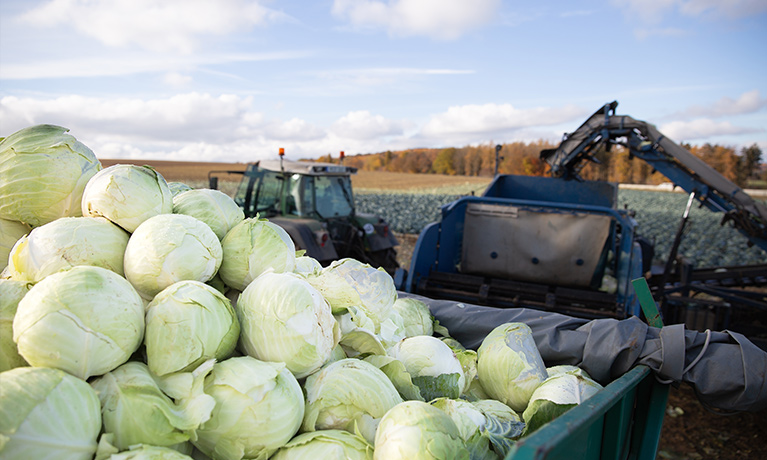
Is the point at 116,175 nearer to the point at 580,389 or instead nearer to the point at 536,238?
the point at 580,389

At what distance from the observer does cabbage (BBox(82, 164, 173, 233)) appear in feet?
5.59

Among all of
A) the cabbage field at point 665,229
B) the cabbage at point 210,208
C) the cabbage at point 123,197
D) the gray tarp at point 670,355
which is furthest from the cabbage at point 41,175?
the cabbage field at point 665,229

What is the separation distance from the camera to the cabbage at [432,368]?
2066 millimetres

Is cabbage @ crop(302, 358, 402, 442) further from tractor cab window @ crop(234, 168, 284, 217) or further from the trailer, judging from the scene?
tractor cab window @ crop(234, 168, 284, 217)

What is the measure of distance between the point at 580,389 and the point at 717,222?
83.3 ft

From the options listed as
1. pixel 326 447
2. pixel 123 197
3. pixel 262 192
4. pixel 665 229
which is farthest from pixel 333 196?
pixel 665 229

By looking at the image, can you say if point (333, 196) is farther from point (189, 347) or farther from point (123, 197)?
point (189, 347)

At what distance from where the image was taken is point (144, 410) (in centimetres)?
128

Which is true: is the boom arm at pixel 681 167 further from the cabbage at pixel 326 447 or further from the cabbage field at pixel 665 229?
the cabbage at pixel 326 447

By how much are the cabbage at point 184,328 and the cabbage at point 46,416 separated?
0.22 metres

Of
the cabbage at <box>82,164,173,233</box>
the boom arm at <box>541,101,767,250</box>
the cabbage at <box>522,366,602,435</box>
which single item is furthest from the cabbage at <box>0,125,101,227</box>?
the boom arm at <box>541,101,767,250</box>

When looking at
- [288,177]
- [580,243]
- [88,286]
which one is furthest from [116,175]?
[288,177]

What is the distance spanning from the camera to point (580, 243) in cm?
501

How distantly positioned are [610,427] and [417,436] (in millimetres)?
898
